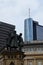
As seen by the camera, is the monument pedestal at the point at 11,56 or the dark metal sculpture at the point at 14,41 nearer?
the monument pedestal at the point at 11,56

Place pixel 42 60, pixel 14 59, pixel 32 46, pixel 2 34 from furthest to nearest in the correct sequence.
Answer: pixel 2 34 < pixel 32 46 < pixel 42 60 < pixel 14 59

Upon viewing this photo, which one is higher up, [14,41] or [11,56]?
[14,41]

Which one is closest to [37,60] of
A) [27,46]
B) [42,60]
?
[42,60]

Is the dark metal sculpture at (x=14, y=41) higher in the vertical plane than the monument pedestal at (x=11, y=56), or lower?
higher

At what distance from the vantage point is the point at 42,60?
89562 millimetres

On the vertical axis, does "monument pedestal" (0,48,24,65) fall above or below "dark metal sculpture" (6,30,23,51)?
below

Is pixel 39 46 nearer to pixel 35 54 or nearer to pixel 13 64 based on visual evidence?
pixel 35 54

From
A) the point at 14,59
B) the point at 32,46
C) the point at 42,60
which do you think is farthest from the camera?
the point at 32,46

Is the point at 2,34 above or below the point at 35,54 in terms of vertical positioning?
above

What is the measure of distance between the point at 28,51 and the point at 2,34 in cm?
7365

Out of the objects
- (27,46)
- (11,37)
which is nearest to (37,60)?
(27,46)

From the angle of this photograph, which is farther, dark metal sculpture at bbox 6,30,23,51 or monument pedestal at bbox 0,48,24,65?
dark metal sculpture at bbox 6,30,23,51

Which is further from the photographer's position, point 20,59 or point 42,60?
point 42,60

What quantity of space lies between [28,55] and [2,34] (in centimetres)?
7528
